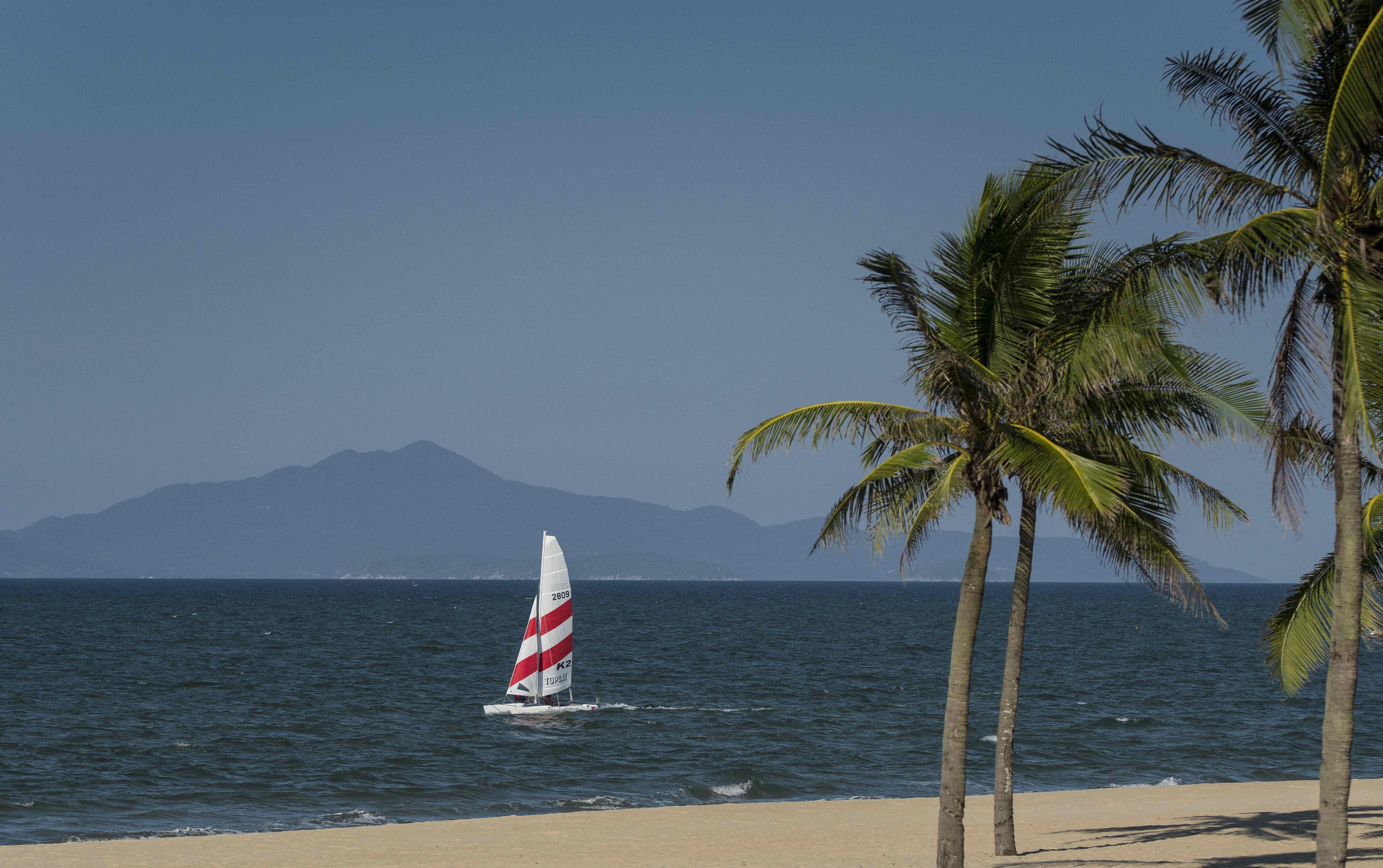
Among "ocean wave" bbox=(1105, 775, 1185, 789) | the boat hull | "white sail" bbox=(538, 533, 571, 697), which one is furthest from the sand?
"white sail" bbox=(538, 533, 571, 697)

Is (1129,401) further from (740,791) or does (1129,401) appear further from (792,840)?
(740,791)

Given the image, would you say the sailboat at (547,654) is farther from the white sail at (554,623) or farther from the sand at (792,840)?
the sand at (792,840)

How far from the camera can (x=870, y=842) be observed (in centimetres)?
2288

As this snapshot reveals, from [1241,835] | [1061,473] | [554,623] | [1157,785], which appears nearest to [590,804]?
[1241,835]

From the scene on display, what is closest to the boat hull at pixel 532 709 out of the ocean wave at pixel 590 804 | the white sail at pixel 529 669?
the white sail at pixel 529 669

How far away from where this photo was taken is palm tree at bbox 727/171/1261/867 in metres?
13.9

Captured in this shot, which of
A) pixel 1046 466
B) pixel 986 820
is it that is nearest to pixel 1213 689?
pixel 986 820

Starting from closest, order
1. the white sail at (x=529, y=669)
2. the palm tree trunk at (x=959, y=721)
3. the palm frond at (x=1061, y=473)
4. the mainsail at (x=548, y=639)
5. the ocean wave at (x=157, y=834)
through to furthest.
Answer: the palm frond at (x=1061, y=473)
the palm tree trunk at (x=959, y=721)
the ocean wave at (x=157, y=834)
the mainsail at (x=548, y=639)
the white sail at (x=529, y=669)

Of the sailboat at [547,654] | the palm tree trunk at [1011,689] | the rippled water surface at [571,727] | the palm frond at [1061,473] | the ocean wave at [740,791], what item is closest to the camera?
the palm frond at [1061,473]

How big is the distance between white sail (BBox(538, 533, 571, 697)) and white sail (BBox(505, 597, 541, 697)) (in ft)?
0.51

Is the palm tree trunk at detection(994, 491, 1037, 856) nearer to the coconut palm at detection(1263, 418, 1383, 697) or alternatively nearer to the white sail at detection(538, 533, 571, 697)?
the coconut palm at detection(1263, 418, 1383, 697)

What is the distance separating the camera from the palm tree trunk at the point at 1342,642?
38.1 feet

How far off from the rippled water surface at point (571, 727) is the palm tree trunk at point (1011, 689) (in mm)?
12462

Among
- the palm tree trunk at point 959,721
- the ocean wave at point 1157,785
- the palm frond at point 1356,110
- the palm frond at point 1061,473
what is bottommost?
the ocean wave at point 1157,785
